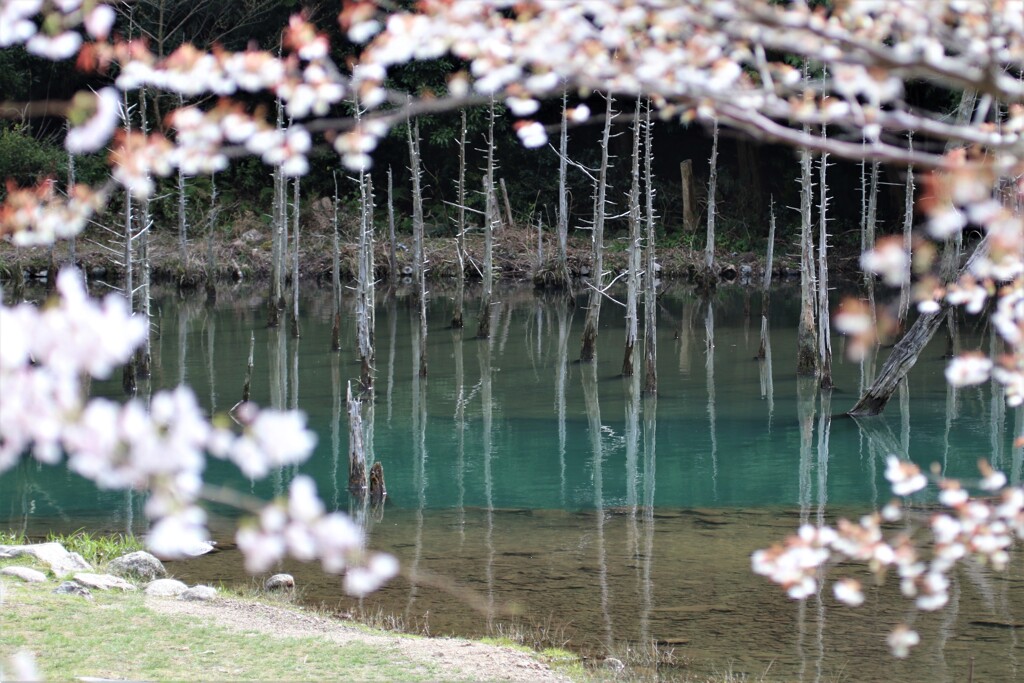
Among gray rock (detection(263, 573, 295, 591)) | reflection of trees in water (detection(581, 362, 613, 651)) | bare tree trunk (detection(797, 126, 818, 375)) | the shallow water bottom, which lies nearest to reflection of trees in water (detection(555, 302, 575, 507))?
reflection of trees in water (detection(581, 362, 613, 651))

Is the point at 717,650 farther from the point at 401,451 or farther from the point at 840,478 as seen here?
the point at 401,451

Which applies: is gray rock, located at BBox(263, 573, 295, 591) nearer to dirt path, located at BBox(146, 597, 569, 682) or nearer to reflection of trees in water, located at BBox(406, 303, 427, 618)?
dirt path, located at BBox(146, 597, 569, 682)

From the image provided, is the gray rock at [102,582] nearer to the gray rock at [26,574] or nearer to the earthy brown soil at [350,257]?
the gray rock at [26,574]

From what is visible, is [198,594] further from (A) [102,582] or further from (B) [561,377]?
(B) [561,377]

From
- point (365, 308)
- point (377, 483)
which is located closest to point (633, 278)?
point (365, 308)

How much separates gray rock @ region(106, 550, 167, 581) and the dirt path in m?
1.12

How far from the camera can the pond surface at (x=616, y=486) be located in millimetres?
8227

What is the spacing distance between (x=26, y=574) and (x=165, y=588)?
1.04 m

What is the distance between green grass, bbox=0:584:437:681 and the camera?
634 centimetres

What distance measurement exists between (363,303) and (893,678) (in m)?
12.8

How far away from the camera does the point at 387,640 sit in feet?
23.9

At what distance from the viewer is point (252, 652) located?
6816 mm

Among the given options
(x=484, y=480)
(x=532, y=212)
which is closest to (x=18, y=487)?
(x=484, y=480)

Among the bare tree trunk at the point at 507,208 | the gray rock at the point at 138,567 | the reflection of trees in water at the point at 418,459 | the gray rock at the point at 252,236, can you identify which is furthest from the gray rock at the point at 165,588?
the gray rock at the point at 252,236
